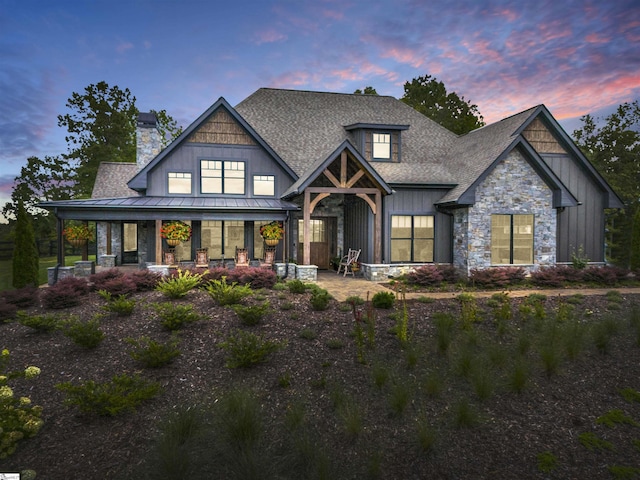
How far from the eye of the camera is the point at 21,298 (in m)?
9.72

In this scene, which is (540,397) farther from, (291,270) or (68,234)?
(68,234)

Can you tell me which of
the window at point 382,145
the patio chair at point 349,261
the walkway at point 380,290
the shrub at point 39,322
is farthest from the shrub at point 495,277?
the shrub at point 39,322

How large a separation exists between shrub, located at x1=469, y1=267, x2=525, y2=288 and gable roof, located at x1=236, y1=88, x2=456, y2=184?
4.39 m

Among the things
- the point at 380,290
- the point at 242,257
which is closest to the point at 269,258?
the point at 242,257

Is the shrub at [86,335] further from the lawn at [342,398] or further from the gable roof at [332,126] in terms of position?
the gable roof at [332,126]

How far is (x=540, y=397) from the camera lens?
566 cm

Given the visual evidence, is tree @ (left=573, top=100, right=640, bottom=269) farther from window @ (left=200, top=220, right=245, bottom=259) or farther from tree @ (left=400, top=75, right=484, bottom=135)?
window @ (left=200, top=220, right=245, bottom=259)

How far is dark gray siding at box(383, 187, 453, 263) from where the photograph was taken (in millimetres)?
15406

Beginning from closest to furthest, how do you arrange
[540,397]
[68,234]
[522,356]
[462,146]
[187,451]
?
[187,451], [540,397], [522,356], [68,234], [462,146]

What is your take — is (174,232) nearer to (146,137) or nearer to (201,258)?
(201,258)

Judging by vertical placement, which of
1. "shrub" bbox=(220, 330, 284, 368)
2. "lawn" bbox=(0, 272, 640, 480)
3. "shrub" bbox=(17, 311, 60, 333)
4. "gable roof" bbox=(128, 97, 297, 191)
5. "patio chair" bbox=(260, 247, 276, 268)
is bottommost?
"lawn" bbox=(0, 272, 640, 480)

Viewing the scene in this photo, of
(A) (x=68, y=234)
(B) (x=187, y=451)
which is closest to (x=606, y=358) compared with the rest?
(B) (x=187, y=451)

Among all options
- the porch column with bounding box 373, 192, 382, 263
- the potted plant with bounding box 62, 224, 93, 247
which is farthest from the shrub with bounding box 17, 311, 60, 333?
the porch column with bounding box 373, 192, 382, 263

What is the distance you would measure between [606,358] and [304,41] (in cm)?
1375
